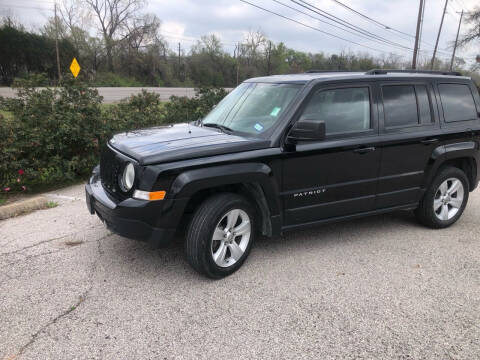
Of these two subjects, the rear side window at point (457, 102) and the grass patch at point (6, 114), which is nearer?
the rear side window at point (457, 102)

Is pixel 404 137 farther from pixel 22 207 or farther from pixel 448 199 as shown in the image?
pixel 22 207

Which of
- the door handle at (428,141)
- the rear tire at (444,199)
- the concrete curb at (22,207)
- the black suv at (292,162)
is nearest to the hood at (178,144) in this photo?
the black suv at (292,162)

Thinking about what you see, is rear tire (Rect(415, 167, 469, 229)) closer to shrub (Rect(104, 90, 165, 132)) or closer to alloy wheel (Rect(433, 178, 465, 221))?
alloy wheel (Rect(433, 178, 465, 221))

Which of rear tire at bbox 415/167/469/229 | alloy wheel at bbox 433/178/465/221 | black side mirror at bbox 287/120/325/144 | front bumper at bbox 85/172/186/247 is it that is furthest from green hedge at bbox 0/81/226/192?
alloy wheel at bbox 433/178/465/221

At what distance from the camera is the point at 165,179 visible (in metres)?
3.06

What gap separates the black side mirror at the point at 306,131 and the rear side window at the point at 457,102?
80.5 inches

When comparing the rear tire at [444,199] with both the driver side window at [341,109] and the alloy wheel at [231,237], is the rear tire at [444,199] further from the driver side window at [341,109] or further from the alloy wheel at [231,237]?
the alloy wheel at [231,237]

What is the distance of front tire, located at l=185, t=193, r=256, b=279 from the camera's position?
323 cm

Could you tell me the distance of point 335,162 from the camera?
3.82 m

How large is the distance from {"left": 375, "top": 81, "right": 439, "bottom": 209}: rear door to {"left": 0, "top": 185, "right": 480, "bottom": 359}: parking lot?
0.60 meters

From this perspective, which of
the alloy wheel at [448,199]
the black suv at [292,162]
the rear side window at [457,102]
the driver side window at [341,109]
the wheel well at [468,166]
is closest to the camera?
the black suv at [292,162]

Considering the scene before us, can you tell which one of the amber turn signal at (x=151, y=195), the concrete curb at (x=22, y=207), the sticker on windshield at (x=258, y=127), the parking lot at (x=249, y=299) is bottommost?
the parking lot at (x=249, y=299)

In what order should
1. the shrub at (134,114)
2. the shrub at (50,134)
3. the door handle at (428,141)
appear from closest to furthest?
the door handle at (428,141) → the shrub at (50,134) → the shrub at (134,114)

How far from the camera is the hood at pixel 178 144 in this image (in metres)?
3.14
